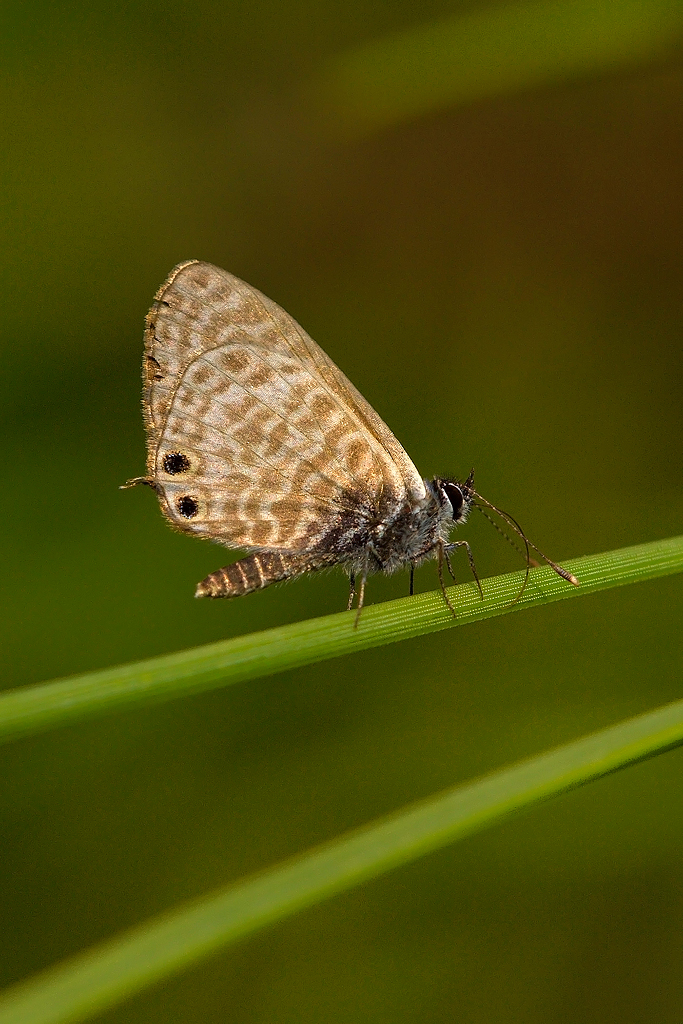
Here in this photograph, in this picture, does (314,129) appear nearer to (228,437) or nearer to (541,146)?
(541,146)

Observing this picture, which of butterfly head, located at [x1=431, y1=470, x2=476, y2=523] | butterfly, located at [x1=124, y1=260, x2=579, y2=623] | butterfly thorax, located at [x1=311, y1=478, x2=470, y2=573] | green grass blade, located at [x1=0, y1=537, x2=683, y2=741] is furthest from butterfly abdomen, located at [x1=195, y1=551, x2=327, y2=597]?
green grass blade, located at [x1=0, y1=537, x2=683, y2=741]

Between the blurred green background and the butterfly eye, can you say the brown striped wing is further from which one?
the blurred green background

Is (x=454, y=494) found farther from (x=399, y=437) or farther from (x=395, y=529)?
(x=399, y=437)

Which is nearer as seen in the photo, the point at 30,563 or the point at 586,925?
the point at 586,925

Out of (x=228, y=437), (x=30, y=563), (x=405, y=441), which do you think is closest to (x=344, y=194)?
(x=405, y=441)

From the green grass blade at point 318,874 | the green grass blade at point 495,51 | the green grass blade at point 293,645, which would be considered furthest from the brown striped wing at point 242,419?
the green grass blade at point 318,874

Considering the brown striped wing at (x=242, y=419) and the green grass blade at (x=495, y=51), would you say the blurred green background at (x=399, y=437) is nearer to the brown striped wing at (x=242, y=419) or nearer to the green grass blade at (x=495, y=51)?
the green grass blade at (x=495, y=51)

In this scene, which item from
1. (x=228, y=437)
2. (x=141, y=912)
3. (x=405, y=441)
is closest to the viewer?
(x=228, y=437)
